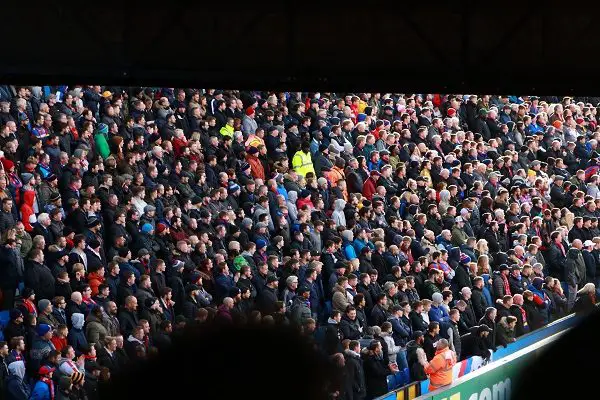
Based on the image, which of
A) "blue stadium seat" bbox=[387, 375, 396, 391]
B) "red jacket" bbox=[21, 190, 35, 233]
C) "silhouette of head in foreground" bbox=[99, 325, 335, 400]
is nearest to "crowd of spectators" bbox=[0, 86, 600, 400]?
"red jacket" bbox=[21, 190, 35, 233]

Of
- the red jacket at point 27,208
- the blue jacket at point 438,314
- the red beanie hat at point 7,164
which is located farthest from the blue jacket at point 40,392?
the blue jacket at point 438,314

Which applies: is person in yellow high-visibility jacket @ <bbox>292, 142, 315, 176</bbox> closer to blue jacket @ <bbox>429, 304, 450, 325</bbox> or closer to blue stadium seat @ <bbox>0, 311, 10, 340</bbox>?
blue jacket @ <bbox>429, 304, 450, 325</bbox>

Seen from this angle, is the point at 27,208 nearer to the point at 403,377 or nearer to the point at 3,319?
the point at 3,319

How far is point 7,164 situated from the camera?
45.4ft

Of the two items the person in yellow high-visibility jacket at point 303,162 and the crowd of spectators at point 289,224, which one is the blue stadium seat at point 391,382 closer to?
the crowd of spectators at point 289,224

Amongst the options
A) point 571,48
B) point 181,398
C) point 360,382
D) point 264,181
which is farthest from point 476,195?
point 181,398

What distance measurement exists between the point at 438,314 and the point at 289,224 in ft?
7.92

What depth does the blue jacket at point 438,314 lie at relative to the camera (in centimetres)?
1698

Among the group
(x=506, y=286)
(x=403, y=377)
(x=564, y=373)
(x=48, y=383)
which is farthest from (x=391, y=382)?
(x=564, y=373)

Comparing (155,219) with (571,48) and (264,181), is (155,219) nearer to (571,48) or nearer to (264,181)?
(264,181)

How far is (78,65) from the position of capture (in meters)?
7.91

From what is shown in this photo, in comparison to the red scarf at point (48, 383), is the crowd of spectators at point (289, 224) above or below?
above

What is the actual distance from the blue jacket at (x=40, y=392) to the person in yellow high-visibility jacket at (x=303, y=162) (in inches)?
297

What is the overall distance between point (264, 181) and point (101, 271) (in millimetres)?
5103
